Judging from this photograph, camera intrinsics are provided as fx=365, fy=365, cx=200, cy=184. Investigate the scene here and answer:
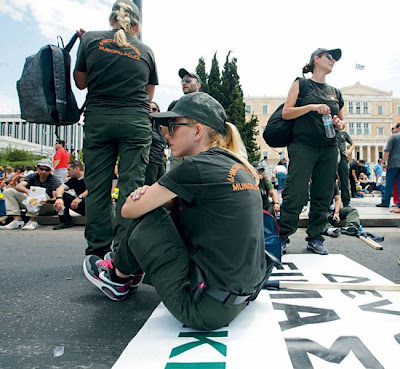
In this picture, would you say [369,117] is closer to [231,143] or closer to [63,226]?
[63,226]

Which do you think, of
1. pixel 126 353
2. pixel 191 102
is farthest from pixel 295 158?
pixel 126 353

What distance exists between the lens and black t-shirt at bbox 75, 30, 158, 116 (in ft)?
9.39

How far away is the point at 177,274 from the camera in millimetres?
1799

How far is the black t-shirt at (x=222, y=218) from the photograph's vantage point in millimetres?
1730

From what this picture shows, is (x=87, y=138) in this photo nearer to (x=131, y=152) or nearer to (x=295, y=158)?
(x=131, y=152)

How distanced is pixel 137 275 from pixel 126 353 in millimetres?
754

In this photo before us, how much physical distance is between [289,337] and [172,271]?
0.63 m

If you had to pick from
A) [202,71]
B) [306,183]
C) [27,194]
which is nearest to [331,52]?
[306,183]

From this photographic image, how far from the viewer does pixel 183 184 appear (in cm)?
175

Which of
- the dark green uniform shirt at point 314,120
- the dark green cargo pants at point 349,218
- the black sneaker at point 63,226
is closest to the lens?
the dark green uniform shirt at point 314,120

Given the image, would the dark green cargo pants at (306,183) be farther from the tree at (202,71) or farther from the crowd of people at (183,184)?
the tree at (202,71)

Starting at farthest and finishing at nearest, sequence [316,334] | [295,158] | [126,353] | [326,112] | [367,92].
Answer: [367,92]
[295,158]
[326,112]
[316,334]
[126,353]

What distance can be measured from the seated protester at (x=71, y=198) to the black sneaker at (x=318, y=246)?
142 inches

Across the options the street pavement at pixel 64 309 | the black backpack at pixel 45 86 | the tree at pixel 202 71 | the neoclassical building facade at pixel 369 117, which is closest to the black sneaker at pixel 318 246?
the street pavement at pixel 64 309
